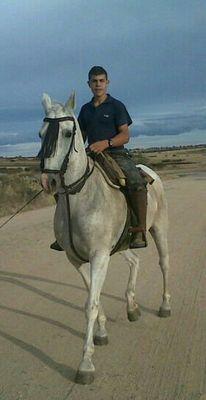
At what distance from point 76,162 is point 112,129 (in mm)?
1113

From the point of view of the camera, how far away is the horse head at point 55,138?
5.16 meters

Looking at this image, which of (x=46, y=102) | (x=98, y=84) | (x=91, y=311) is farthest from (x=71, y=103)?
(x=91, y=311)

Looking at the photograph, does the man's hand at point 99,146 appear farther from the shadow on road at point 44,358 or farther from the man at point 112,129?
the shadow on road at point 44,358

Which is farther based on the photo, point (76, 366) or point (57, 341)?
point (57, 341)

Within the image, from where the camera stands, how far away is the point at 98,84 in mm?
6352

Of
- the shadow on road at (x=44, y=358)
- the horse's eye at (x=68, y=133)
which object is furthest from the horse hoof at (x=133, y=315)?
the horse's eye at (x=68, y=133)

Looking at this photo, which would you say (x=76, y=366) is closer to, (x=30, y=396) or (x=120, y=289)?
(x=30, y=396)

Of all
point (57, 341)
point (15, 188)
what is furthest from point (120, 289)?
point (15, 188)

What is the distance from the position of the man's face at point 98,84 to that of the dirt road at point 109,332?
2.90 m

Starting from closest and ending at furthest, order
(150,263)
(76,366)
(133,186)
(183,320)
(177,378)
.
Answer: (177,378), (76,366), (133,186), (183,320), (150,263)

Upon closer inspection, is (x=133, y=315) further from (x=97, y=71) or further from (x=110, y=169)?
(x=97, y=71)

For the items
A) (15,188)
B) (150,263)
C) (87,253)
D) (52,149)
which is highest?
(52,149)

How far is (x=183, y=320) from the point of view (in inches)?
285

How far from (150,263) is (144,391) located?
6.01 metres
